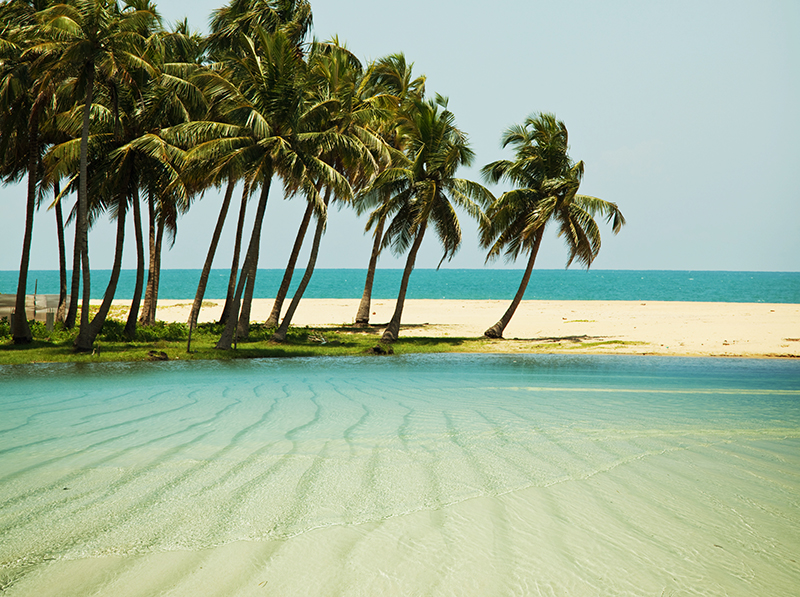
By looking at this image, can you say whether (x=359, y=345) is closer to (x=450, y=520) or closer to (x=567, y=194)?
(x=567, y=194)

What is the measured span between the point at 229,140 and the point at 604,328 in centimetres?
1748

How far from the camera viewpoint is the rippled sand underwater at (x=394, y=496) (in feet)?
10.8

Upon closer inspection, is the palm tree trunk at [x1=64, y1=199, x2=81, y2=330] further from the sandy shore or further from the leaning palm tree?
the leaning palm tree

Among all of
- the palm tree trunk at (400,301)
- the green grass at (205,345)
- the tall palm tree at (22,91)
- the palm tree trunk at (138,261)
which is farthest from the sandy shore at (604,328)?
the tall palm tree at (22,91)

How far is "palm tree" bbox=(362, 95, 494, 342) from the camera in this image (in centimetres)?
1927

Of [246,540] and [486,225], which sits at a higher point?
[486,225]

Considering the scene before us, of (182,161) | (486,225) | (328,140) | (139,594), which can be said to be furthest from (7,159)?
(139,594)

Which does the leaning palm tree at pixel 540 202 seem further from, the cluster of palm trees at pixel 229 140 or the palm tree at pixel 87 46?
the palm tree at pixel 87 46

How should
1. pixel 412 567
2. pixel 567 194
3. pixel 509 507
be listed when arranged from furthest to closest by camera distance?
pixel 567 194 → pixel 509 507 → pixel 412 567

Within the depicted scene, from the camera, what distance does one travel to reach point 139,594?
3016 mm

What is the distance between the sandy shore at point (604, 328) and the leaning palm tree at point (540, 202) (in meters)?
2.87

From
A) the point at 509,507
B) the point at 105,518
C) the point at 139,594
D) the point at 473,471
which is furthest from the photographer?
the point at 473,471

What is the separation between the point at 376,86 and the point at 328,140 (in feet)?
30.7

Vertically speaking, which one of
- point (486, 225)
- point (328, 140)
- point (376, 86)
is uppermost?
point (376, 86)
